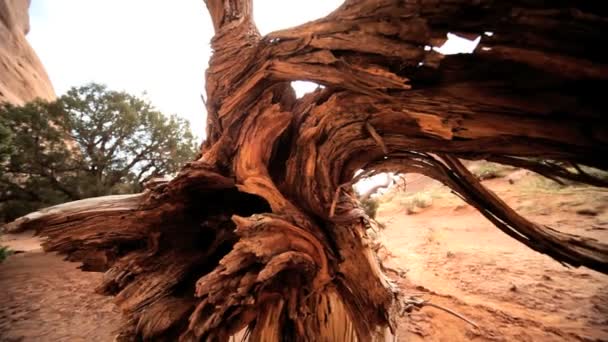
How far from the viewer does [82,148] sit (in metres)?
11.9

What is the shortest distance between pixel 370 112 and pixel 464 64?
18.0 inches

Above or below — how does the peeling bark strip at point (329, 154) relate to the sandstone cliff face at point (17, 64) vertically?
below

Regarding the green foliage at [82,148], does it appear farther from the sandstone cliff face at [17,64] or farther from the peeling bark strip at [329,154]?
the peeling bark strip at [329,154]

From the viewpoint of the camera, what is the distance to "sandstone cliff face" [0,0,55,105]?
13774 mm

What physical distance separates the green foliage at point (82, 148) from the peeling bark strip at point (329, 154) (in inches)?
444

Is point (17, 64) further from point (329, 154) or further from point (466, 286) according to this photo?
point (466, 286)

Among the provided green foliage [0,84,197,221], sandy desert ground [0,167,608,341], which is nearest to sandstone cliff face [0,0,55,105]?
green foliage [0,84,197,221]

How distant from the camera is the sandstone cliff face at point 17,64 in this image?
1377cm

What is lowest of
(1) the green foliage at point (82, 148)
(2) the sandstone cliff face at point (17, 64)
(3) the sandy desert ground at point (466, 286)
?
(3) the sandy desert ground at point (466, 286)

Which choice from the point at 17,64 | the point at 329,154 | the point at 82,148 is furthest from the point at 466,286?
the point at 17,64

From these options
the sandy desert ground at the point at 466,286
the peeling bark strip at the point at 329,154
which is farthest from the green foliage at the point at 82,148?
the peeling bark strip at the point at 329,154

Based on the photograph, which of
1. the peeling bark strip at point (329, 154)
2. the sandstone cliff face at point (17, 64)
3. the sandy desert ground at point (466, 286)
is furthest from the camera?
the sandstone cliff face at point (17, 64)

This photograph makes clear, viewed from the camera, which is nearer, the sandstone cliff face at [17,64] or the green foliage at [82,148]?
the green foliage at [82,148]

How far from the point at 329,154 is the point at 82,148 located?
1512 cm
